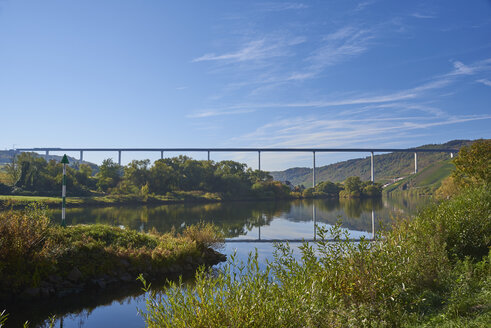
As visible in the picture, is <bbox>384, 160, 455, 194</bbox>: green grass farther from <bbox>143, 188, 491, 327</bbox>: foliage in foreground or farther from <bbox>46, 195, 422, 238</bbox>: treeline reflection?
<bbox>143, 188, 491, 327</bbox>: foliage in foreground

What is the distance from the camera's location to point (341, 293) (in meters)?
5.24

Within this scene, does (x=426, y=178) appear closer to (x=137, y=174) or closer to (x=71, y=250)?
(x=137, y=174)

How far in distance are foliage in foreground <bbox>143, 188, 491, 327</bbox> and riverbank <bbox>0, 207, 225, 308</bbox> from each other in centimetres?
546

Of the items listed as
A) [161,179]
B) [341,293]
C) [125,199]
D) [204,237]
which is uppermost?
[161,179]

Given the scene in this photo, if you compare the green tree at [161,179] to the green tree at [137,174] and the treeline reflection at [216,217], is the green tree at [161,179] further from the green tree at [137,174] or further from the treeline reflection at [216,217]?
the treeline reflection at [216,217]

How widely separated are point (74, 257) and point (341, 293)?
7836 millimetres

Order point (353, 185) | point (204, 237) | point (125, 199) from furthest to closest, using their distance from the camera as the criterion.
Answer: point (353, 185)
point (125, 199)
point (204, 237)

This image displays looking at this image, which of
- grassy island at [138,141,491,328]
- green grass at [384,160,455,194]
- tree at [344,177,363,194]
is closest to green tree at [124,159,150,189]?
tree at [344,177,363,194]

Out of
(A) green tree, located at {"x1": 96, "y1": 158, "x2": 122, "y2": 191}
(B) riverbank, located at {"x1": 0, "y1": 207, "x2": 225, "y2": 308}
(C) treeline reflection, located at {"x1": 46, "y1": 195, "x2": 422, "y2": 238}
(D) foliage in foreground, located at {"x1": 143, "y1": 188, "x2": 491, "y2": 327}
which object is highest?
(A) green tree, located at {"x1": 96, "y1": 158, "x2": 122, "y2": 191}

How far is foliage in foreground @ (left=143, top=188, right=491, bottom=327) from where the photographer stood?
3834 millimetres

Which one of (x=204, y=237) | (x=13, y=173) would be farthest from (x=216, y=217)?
(x=13, y=173)

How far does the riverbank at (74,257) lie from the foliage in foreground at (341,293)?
5463 mm

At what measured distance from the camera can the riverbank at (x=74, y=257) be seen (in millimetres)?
8586

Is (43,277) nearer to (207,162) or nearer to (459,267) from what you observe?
(459,267)
